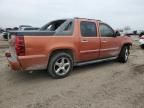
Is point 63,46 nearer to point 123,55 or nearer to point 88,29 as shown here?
point 88,29

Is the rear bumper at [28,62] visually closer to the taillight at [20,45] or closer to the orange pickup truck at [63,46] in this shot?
the orange pickup truck at [63,46]

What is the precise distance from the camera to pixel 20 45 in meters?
4.72

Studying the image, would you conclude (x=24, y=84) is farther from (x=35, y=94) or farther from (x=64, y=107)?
(x=64, y=107)

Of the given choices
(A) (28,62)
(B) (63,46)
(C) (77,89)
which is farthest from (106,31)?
(A) (28,62)

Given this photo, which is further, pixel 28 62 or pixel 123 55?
pixel 123 55

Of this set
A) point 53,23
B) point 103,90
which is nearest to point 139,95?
point 103,90

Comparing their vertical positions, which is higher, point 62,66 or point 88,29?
point 88,29

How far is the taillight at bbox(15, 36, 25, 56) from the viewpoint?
185 inches

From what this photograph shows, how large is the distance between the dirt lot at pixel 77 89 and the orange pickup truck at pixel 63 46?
0.48 metres

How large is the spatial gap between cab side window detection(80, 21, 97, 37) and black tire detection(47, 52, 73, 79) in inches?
39.5

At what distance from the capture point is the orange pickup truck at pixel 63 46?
4.83 meters

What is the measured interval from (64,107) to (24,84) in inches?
73.0

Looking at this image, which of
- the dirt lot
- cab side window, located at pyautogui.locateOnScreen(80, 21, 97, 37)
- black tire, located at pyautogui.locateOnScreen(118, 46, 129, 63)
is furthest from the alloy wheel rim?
black tire, located at pyautogui.locateOnScreen(118, 46, 129, 63)

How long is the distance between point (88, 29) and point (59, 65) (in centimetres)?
169
